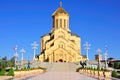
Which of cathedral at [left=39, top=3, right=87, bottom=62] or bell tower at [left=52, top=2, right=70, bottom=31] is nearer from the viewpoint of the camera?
cathedral at [left=39, top=3, right=87, bottom=62]

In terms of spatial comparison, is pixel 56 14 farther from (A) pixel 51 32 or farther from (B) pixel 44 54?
(B) pixel 44 54

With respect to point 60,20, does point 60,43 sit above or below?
below

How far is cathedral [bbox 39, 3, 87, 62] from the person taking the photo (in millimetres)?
79062

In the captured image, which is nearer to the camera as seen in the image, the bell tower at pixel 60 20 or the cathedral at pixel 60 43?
the cathedral at pixel 60 43

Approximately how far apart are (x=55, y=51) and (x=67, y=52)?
2.73 m

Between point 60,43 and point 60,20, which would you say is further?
point 60,20

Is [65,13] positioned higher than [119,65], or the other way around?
[65,13]

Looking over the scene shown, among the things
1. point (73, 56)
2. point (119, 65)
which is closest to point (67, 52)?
point (73, 56)

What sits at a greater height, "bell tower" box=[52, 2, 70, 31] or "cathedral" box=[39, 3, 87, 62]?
"bell tower" box=[52, 2, 70, 31]

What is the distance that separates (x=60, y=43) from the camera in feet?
272

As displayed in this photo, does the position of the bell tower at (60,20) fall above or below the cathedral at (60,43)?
above

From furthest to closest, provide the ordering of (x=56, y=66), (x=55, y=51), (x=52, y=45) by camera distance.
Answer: (x=52, y=45), (x=55, y=51), (x=56, y=66)

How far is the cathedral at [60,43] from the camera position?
259ft

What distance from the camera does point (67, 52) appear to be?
7888cm
